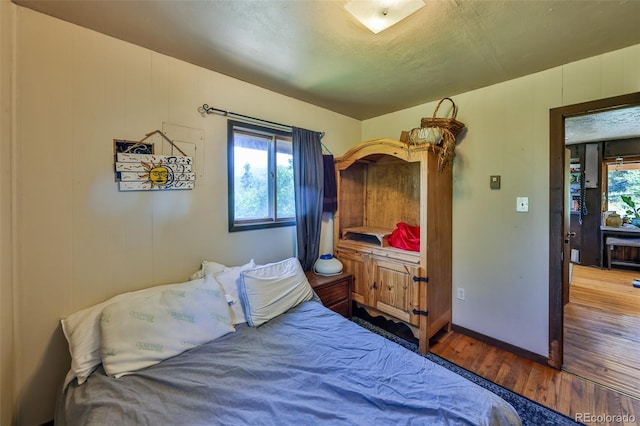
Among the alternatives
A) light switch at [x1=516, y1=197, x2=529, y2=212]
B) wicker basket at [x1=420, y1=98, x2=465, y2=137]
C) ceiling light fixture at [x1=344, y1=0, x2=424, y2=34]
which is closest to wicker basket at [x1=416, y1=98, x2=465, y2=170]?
wicker basket at [x1=420, y1=98, x2=465, y2=137]

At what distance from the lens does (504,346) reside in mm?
2295

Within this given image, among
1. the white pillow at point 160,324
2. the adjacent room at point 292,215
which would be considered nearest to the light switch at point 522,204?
the adjacent room at point 292,215

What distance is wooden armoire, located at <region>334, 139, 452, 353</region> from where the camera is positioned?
2230 millimetres

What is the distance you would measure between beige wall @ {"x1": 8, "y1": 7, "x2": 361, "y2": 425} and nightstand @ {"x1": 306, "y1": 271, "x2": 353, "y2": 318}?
1.06m

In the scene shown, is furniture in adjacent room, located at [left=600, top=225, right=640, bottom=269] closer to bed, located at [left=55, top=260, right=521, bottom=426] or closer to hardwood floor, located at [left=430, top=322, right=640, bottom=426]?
hardwood floor, located at [left=430, top=322, right=640, bottom=426]

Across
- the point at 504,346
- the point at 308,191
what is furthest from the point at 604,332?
the point at 308,191

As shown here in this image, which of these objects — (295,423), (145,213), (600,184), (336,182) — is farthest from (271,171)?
(600,184)

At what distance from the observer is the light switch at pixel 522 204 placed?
85.5 inches

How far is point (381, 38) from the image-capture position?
1.62m

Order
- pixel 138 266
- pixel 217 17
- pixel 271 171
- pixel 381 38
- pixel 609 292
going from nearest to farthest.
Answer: pixel 217 17, pixel 381 38, pixel 138 266, pixel 271 171, pixel 609 292

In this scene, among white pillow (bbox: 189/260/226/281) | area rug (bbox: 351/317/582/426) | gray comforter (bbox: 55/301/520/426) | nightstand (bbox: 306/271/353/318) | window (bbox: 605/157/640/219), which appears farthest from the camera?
window (bbox: 605/157/640/219)

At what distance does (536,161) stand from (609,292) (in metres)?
3.04

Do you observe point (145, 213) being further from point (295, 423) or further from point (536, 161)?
point (536, 161)

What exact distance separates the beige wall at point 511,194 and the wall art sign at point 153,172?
2.44 meters
